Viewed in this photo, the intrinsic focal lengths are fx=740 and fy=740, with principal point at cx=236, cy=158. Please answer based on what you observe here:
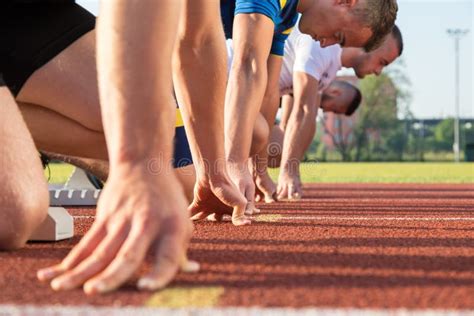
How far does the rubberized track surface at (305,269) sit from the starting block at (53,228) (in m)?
0.04

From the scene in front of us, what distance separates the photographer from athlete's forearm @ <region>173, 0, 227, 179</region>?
2.68m

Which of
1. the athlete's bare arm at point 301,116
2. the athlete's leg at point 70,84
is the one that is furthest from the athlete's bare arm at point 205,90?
the athlete's bare arm at point 301,116

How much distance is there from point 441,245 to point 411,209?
2198mm

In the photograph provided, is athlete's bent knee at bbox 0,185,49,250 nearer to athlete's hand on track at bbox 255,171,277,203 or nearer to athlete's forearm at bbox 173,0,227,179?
athlete's forearm at bbox 173,0,227,179

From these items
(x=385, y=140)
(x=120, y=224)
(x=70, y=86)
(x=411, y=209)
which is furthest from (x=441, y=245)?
(x=385, y=140)

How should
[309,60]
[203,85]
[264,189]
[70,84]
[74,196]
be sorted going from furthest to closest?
[309,60] → [264,189] → [74,196] → [70,84] → [203,85]

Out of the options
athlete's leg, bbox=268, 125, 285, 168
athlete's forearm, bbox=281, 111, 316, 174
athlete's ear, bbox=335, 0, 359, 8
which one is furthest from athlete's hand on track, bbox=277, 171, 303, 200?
athlete's ear, bbox=335, 0, 359, 8

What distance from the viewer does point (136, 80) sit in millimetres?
1540

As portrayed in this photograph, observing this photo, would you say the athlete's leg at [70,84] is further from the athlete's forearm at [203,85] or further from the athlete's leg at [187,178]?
the athlete's leg at [187,178]

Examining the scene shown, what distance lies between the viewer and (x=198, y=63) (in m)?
2.71

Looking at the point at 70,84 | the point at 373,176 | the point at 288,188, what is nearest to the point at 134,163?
the point at 70,84

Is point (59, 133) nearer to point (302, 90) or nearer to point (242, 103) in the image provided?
point (242, 103)

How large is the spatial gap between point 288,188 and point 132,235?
14.0 ft

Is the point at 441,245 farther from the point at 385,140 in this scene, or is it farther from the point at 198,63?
the point at 385,140
